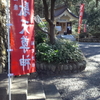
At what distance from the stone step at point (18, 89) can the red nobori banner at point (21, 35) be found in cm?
53

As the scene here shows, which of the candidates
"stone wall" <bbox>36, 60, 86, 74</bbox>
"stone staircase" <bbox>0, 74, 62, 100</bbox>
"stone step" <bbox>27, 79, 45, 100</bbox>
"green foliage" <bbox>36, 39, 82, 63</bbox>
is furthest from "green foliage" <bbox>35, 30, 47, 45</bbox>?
"stone step" <bbox>27, 79, 45, 100</bbox>

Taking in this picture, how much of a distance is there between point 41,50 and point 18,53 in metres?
3.39

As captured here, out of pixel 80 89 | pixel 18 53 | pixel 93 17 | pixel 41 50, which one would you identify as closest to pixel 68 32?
pixel 93 17

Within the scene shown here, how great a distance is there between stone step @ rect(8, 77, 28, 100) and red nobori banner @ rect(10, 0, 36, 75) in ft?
1.73

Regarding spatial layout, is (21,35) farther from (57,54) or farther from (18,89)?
(57,54)

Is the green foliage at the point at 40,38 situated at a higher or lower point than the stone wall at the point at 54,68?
higher

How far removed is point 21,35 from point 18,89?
48.9 inches

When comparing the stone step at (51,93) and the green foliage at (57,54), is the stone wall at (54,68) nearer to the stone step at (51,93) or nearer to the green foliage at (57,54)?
the green foliage at (57,54)

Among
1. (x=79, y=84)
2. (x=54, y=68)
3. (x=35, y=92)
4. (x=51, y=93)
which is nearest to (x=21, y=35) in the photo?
(x=35, y=92)

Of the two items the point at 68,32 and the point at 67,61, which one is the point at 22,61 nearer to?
the point at 67,61

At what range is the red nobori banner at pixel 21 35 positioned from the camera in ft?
9.55

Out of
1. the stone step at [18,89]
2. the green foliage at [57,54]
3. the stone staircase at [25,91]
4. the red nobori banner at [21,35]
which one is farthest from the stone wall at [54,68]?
the red nobori banner at [21,35]

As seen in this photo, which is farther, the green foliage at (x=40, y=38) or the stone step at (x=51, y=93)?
the green foliage at (x=40, y=38)

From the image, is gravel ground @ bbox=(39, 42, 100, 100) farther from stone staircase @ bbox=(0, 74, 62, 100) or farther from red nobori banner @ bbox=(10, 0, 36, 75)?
red nobori banner @ bbox=(10, 0, 36, 75)
